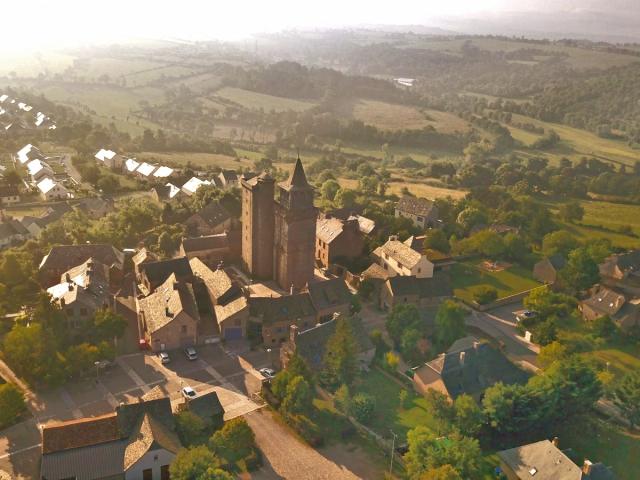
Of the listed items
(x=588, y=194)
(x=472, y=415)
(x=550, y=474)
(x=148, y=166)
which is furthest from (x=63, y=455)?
(x=588, y=194)

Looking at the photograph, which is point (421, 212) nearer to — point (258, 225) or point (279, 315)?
point (258, 225)

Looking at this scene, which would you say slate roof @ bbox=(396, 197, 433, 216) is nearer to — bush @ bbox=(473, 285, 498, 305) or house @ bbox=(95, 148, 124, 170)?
bush @ bbox=(473, 285, 498, 305)

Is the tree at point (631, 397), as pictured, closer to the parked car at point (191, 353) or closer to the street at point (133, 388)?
the street at point (133, 388)

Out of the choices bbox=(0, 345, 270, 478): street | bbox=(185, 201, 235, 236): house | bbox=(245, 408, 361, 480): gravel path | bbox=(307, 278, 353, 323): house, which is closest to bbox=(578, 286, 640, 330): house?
bbox=(307, 278, 353, 323): house

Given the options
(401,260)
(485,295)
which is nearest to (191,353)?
(401,260)

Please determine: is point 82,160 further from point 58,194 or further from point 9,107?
point 9,107

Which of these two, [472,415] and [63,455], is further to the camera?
[472,415]

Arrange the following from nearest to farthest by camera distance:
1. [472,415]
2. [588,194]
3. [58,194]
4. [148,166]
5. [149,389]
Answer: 1. [472,415]
2. [149,389]
3. [58,194]
4. [148,166]
5. [588,194]

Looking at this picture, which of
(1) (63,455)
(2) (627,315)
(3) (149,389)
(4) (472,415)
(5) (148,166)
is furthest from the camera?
(5) (148,166)
